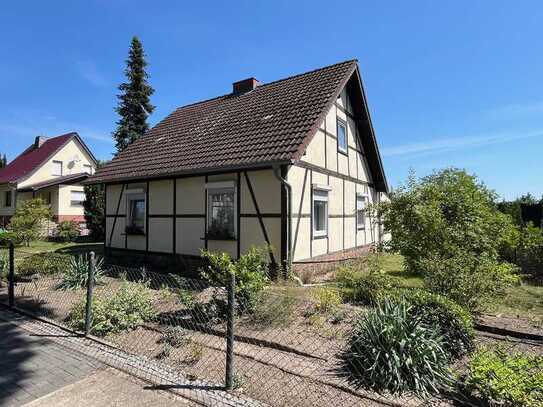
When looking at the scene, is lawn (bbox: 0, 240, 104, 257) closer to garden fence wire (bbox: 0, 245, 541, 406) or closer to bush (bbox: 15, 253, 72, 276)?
bush (bbox: 15, 253, 72, 276)

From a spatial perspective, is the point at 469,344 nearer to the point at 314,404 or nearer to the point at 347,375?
the point at 347,375

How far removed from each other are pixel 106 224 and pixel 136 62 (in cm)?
1958

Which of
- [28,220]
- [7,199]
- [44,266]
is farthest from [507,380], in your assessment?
[7,199]

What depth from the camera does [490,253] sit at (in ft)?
25.8

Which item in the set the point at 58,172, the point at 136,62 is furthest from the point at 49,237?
the point at 136,62

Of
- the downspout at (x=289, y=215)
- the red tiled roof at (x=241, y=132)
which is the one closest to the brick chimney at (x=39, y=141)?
the red tiled roof at (x=241, y=132)

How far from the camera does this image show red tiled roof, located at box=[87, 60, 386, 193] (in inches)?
391

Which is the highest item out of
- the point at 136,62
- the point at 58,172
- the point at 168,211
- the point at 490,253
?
the point at 136,62

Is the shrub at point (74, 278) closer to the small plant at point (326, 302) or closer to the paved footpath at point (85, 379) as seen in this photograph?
the paved footpath at point (85, 379)

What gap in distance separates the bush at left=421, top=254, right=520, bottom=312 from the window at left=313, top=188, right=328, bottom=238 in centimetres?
465

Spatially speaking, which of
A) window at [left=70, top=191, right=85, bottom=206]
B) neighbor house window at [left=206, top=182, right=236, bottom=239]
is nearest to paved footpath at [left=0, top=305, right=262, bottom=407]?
neighbor house window at [left=206, top=182, right=236, bottom=239]

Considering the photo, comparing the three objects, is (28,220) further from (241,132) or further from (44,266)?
(241,132)

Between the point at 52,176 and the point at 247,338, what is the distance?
30097 millimetres

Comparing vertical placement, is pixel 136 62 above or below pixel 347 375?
above
